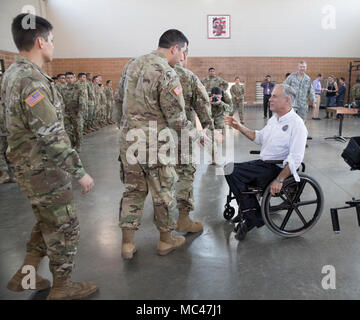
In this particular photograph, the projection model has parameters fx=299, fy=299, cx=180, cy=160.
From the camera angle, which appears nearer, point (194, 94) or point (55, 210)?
point (55, 210)

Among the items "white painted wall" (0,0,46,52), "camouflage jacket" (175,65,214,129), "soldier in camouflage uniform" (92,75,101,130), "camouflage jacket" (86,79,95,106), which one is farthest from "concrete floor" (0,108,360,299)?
"white painted wall" (0,0,46,52)

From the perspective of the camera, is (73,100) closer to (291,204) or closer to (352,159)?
(291,204)

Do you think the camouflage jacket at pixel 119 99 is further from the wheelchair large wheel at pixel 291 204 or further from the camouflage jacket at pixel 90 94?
the camouflage jacket at pixel 90 94

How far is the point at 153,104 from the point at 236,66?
12707 millimetres

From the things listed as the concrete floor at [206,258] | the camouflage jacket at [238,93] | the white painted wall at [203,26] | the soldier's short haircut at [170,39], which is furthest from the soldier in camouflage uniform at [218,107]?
the white painted wall at [203,26]

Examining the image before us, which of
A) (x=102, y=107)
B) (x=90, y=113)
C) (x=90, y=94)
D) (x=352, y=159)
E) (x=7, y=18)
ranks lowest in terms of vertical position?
(x=352, y=159)

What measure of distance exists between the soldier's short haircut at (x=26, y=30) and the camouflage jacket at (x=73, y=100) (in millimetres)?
4424

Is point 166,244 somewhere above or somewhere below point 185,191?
below

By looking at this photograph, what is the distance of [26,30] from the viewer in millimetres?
1488

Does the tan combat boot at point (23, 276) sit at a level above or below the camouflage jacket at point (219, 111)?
below

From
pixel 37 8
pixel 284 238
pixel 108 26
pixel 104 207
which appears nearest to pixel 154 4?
pixel 108 26

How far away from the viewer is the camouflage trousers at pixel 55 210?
153 cm

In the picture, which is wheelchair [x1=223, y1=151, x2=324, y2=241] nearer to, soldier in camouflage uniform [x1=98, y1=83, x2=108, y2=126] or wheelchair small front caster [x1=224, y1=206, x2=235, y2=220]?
wheelchair small front caster [x1=224, y1=206, x2=235, y2=220]

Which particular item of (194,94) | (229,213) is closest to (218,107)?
(194,94)
